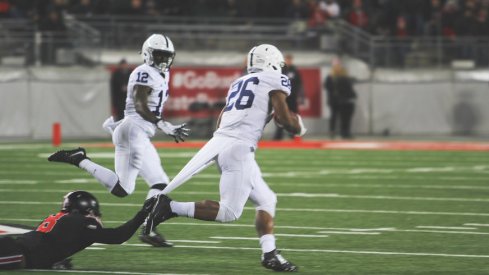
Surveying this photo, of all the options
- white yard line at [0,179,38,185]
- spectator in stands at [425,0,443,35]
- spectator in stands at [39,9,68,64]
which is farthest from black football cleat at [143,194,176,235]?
spectator in stands at [425,0,443,35]

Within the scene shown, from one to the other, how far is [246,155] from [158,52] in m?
2.34

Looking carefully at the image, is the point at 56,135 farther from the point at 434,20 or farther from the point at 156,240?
the point at 156,240

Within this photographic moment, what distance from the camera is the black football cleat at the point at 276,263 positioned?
27.3 feet

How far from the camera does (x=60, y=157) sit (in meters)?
9.71

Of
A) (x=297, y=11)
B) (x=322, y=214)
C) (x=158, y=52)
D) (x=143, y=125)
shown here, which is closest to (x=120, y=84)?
(x=297, y=11)

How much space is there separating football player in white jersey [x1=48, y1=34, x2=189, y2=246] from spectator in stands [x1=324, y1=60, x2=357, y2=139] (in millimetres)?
13873

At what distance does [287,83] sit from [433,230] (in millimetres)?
2926

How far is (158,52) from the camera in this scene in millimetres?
10625

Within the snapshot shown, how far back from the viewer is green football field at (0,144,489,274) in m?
8.84

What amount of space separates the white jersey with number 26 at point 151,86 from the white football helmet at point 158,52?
6cm

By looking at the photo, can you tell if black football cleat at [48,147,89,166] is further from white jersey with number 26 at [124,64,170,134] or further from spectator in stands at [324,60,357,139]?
spectator in stands at [324,60,357,139]

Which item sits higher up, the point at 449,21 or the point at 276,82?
the point at 449,21

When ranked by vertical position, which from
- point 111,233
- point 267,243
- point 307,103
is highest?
point 111,233

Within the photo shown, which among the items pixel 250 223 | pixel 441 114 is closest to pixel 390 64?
pixel 441 114
